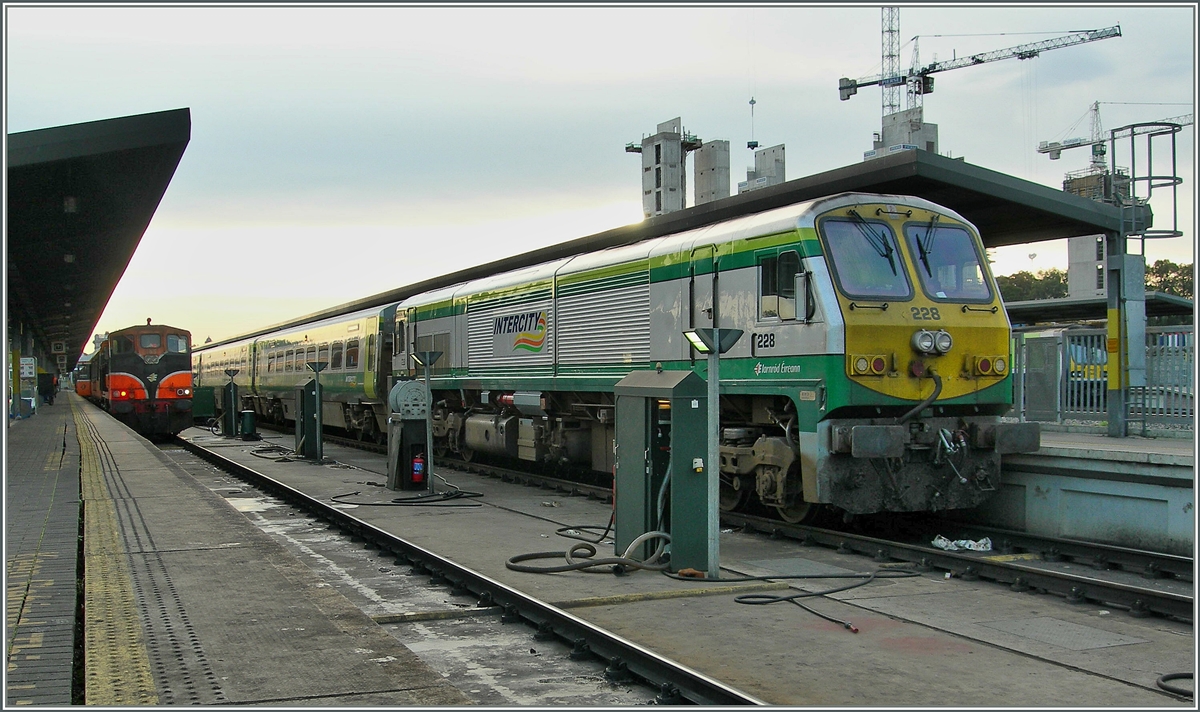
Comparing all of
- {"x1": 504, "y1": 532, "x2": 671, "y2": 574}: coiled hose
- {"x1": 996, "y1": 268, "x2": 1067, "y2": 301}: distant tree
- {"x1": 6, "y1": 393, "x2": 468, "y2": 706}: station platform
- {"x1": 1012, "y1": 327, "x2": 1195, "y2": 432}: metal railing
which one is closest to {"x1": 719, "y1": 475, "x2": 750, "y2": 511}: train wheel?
{"x1": 504, "y1": 532, "x2": 671, "y2": 574}: coiled hose

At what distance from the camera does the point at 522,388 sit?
17.1m

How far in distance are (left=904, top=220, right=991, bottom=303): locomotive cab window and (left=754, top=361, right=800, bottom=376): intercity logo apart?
166 centimetres

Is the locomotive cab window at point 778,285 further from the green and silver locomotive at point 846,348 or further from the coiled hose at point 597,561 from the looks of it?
the coiled hose at point 597,561

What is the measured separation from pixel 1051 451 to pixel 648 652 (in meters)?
6.79

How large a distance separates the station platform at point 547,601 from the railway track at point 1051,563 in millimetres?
155

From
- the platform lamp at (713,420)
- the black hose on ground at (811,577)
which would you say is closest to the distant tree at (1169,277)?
the black hose on ground at (811,577)

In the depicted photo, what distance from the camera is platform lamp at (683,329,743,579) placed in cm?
857

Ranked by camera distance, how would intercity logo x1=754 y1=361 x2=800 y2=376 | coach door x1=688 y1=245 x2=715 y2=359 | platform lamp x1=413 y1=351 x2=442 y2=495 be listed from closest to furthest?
intercity logo x1=754 y1=361 x2=800 y2=376
coach door x1=688 y1=245 x2=715 y2=359
platform lamp x1=413 y1=351 x2=442 y2=495

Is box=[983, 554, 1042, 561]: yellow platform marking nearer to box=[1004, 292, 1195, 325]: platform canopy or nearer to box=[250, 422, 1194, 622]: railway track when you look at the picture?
box=[250, 422, 1194, 622]: railway track

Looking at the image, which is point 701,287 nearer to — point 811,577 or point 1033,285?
point 811,577

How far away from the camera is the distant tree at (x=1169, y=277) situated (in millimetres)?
58469

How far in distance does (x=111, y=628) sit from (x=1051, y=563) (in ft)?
26.9

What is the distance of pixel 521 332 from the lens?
17.3 m

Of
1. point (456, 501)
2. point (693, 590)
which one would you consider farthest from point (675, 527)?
point (456, 501)
